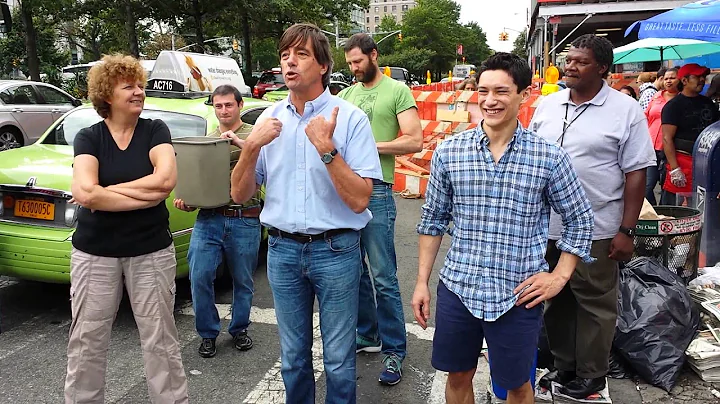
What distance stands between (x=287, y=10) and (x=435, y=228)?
2994cm

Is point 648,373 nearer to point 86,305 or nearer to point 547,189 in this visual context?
point 547,189

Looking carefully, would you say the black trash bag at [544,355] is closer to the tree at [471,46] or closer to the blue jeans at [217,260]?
the blue jeans at [217,260]

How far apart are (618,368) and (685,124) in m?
3.22

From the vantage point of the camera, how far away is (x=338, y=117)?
265cm

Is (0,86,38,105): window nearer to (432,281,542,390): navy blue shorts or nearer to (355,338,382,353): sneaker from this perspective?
(355,338,382,353): sneaker

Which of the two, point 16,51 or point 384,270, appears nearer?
point 384,270

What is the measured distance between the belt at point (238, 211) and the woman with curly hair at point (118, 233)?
0.91 metres

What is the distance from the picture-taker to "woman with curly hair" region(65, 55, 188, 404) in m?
2.98

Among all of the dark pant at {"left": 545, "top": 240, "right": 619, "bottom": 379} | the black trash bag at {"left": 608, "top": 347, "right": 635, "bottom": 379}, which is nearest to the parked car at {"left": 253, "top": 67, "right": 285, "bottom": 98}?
the black trash bag at {"left": 608, "top": 347, "right": 635, "bottom": 379}

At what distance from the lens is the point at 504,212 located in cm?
238

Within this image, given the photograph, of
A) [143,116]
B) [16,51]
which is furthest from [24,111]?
[16,51]

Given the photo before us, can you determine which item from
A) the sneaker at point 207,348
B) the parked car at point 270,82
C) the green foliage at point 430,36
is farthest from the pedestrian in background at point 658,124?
the green foliage at point 430,36

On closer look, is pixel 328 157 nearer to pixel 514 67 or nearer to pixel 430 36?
pixel 514 67

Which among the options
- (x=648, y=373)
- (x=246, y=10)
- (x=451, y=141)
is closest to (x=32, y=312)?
(x=451, y=141)
